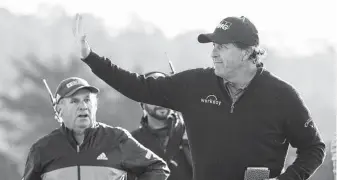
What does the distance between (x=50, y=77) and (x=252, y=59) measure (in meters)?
18.8

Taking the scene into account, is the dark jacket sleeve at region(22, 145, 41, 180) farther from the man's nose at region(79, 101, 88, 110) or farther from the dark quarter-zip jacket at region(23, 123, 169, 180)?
the man's nose at region(79, 101, 88, 110)

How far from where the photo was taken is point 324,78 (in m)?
32.5

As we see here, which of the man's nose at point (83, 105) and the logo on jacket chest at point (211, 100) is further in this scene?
the man's nose at point (83, 105)

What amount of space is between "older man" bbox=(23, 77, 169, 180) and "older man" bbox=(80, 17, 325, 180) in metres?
1.29

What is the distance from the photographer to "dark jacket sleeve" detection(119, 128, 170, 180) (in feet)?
27.1

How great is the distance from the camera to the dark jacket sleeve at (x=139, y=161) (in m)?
8.27

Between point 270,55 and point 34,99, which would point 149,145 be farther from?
point 270,55

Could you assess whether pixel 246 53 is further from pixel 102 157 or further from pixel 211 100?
pixel 102 157

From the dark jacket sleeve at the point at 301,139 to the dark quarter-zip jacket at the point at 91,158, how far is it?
1.73 m

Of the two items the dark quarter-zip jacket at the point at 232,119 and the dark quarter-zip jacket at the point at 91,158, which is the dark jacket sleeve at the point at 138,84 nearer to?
the dark quarter-zip jacket at the point at 232,119

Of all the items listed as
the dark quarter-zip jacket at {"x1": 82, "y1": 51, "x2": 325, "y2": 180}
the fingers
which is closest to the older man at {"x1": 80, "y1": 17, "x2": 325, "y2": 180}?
the dark quarter-zip jacket at {"x1": 82, "y1": 51, "x2": 325, "y2": 180}

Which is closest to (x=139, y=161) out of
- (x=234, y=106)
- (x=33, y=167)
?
(x=33, y=167)

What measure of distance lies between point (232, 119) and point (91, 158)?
72.0 inches

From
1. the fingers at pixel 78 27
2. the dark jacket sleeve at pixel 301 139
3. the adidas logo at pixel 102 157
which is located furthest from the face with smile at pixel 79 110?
the dark jacket sleeve at pixel 301 139
